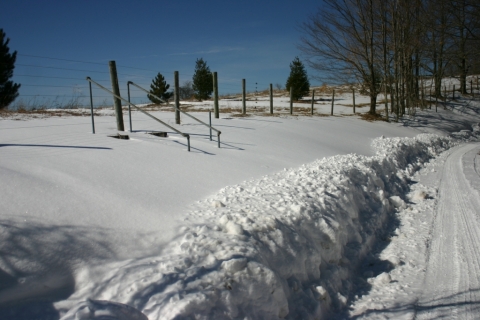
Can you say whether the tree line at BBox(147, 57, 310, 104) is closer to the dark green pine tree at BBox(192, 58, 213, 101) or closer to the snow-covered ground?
the dark green pine tree at BBox(192, 58, 213, 101)

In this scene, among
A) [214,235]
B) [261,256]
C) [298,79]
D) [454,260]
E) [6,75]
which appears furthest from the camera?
[298,79]

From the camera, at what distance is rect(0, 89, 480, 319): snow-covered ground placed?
2.82 m

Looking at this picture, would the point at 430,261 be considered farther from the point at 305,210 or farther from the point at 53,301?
the point at 53,301

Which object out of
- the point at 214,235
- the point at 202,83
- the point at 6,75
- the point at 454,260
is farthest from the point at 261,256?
the point at 202,83

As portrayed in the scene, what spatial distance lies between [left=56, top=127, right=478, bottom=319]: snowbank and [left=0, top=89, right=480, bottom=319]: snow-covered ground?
0.05 ft

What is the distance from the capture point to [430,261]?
14.3 ft

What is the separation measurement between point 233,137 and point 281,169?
2987 millimetres

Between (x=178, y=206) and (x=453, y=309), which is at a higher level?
(x=178, y=206)

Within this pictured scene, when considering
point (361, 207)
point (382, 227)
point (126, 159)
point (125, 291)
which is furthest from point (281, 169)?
point (125, 291)

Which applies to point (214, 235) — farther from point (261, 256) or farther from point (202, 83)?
point (202, 83)

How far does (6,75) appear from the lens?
2341 centimetres

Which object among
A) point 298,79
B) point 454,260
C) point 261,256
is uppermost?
point 298,79

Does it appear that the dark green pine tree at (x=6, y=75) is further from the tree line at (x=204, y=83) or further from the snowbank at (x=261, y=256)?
the snowbank at (x=261, y=256)

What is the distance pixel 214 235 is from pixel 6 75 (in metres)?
25.9
